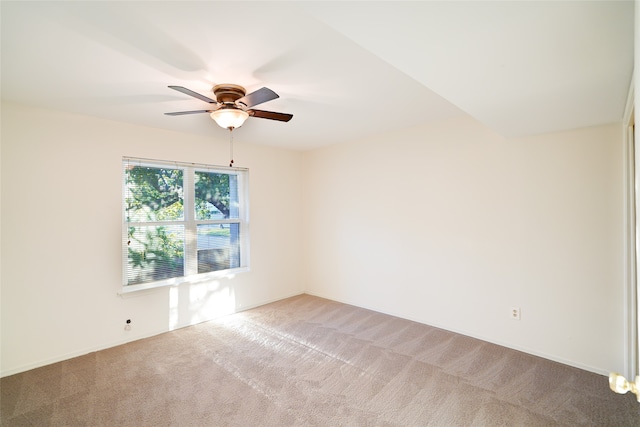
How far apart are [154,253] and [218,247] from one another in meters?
0.81

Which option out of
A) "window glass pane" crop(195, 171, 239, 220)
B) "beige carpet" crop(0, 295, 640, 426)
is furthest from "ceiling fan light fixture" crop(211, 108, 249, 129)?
"beige carpet" crop(0, 295, 640, 426)

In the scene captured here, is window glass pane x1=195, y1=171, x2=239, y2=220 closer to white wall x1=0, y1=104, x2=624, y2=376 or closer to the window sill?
white wall x1=0, y1=104, x2=624, y2=376

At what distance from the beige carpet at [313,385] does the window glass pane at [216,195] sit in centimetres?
156

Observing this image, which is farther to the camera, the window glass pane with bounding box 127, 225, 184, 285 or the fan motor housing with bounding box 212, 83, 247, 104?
the window glass pane with bounding box 127, 225, 184, 285

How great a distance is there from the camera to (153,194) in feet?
11.6

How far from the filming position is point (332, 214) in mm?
4645

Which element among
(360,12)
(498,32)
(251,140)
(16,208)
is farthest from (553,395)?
(16,208)

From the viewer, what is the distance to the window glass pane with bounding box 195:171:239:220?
154 inches

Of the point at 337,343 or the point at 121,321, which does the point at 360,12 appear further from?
the point at 121,321

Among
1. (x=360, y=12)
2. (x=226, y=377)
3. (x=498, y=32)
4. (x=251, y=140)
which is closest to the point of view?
(x=360, y=12)

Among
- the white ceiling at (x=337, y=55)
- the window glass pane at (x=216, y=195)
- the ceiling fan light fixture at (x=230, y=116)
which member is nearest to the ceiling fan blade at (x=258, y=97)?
the ceiling fan light fixture at (x=230, y=116)

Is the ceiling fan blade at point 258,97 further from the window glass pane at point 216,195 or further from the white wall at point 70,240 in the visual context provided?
the window glass pane at point 216,195

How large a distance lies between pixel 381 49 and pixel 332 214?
331 cm

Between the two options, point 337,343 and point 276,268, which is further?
point 276,268
